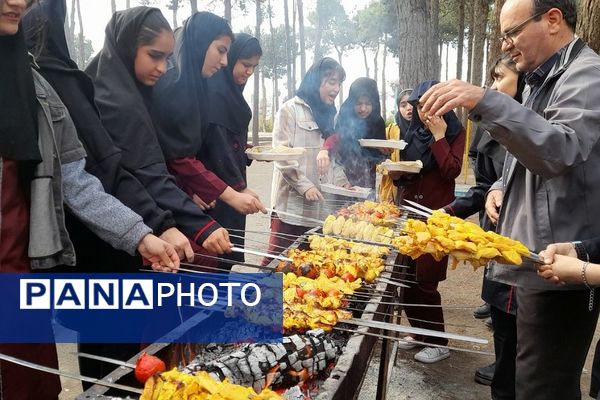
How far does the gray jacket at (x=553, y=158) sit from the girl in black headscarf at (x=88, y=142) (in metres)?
1.76

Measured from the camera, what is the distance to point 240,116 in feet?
14.8

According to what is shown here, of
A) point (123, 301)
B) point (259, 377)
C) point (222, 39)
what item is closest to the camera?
point (259, 377)

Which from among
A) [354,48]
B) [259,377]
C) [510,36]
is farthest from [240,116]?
[354,48]

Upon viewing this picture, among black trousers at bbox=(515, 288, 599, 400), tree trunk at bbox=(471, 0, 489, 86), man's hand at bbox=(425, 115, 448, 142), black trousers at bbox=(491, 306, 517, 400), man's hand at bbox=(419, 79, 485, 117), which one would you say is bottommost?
black trousers at bbox=(491, 306, 517, 400)

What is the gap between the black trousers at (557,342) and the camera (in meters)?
2.54

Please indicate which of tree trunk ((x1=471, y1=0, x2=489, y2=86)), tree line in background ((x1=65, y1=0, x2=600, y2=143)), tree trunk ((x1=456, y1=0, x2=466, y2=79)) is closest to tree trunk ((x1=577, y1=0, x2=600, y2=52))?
tree line in background ((x1=65, y1=0, x2=600, y2=143))

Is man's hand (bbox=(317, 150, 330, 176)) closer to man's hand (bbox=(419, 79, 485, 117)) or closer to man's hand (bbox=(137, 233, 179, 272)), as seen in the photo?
man's hand (bbox=(137, 233, 179, 272))

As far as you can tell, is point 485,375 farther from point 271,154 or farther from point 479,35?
point 479,35

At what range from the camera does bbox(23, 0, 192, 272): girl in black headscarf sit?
2.59 meters

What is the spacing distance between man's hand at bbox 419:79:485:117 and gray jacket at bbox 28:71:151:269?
1519mm

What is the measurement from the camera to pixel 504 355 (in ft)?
11.3

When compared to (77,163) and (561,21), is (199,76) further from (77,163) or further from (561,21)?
(561,21)

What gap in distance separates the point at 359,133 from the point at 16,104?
15.7 feet

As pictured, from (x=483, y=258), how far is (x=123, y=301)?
206 cm
